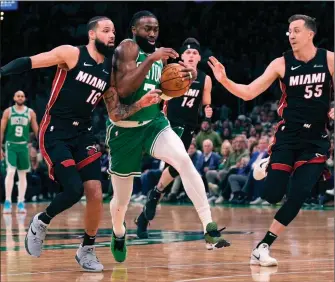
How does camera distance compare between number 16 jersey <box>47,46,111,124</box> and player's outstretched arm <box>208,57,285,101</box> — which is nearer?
number 16 jersey <box>47,46,111,124</box>

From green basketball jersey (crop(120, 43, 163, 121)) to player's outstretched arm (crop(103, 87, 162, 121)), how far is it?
0.33 ft

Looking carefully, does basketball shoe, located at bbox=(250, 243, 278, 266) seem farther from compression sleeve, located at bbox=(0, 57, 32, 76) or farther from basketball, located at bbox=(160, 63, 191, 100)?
compression sleeve, located at bbox=(0, 57, 32, 76)

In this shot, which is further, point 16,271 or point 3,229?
point 3,229

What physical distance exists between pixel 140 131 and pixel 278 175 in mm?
1345

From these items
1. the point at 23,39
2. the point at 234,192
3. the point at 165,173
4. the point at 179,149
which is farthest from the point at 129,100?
the point at 23,39

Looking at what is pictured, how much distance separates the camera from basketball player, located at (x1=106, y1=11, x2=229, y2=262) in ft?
25.2

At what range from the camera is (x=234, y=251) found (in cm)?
915

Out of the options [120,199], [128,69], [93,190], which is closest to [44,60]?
[128,69]

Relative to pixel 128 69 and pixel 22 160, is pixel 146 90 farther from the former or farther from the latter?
pixel 22 160

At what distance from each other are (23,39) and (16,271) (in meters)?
20.4

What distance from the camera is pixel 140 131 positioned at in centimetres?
797

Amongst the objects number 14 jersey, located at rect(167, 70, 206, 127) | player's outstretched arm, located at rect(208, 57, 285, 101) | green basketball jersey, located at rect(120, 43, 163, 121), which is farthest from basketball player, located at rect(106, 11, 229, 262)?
number 14 jersey, located at rect(167, 70, 206, 127)

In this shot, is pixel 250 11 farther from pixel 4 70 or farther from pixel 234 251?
pixel 4 70

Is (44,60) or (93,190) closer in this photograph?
(44,60)
